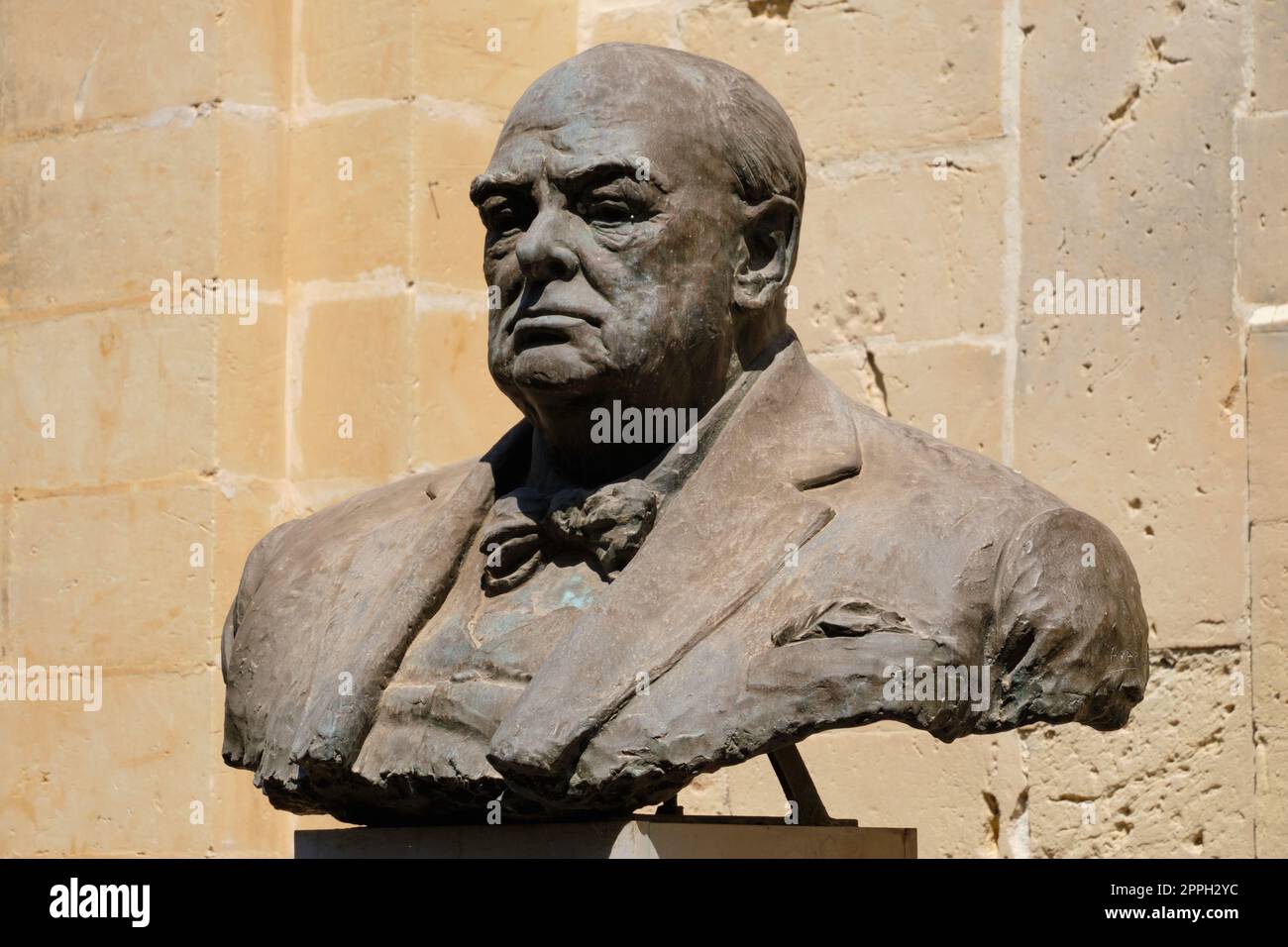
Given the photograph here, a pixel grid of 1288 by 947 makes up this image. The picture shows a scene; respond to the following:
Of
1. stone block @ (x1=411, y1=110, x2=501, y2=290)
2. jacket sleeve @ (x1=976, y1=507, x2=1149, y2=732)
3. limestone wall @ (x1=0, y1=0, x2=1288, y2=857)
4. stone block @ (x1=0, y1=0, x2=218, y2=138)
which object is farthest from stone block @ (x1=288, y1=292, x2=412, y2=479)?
jacket sleeve @ (x1=976, y1=507, x2=1149, y2=732)

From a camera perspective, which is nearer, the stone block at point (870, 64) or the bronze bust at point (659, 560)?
the bronze bust at point (659, 560)

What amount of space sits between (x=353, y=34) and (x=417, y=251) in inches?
22.9

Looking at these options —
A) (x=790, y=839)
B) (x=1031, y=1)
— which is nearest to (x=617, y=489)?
(x=790, y=839)

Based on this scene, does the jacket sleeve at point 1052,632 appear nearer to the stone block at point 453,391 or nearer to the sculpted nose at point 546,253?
the sculpted nose at point 546,253

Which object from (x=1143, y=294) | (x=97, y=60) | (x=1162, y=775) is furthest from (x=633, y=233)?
(x=97, y=60)

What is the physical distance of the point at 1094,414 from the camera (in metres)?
5.71

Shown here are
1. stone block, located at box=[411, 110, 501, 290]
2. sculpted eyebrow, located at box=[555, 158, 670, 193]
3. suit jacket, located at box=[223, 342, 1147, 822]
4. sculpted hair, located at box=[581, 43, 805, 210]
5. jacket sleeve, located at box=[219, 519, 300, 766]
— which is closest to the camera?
suit jacket, located at box=[223, 342, 1147, 822]

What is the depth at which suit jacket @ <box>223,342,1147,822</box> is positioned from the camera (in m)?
3.82

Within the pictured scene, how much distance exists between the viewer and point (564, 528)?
4.18 metres

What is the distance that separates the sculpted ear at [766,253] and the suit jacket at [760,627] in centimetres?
12

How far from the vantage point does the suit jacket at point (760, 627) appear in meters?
3.82

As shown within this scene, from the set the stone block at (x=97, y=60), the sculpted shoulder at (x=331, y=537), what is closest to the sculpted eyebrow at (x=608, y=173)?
the sculpted shoulder at (x=331, y=537)

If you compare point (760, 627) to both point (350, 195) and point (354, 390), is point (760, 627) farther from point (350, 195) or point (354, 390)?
point (350, 195)

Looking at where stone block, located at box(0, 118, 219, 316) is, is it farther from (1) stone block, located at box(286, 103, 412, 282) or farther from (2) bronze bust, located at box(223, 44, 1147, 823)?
(2) bronze bust, located at box(223, 44, 1147, 823)
